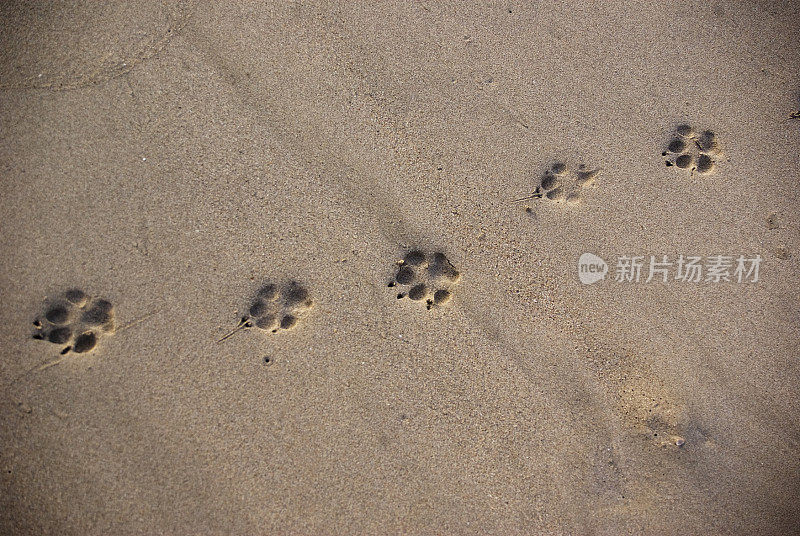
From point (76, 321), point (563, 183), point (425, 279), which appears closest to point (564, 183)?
point (563, 183)

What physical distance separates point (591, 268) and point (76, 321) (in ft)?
9.88

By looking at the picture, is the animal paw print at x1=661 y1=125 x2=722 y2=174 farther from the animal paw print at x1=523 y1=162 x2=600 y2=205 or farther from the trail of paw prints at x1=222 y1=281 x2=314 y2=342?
the trail of paw prints at x1=222 y1=281 x2=314 y2=342

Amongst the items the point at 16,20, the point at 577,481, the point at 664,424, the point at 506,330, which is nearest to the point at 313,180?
the point at 506,330

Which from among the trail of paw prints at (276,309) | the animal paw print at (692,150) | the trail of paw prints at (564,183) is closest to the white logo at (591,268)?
the trail of paw prints at (564,183)

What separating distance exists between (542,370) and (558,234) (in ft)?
2.71

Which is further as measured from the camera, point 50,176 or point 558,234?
point 558,234

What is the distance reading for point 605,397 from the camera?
7.72 feet

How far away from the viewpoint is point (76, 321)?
2.20m

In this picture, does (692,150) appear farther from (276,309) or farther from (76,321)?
(76,321)

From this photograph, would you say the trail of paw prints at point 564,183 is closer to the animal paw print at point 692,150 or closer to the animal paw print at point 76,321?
the animal paw print at point 692,150

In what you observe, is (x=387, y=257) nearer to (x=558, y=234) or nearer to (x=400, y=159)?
(x=400, y=159)

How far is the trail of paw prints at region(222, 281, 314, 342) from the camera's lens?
88.1 inches

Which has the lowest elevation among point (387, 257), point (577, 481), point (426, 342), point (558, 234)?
point (577, 481)

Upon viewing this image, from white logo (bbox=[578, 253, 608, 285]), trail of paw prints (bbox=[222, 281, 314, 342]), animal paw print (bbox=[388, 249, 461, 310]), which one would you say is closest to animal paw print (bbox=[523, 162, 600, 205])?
white logo (bbox=[578, 253, 608, 285])
